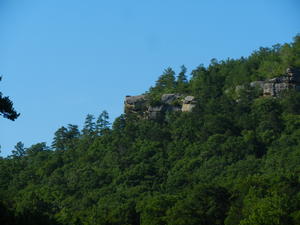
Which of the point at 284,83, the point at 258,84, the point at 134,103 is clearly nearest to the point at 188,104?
the point at 134,103

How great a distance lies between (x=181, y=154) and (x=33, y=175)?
19119 mm

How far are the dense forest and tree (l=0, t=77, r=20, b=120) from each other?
3173 cm

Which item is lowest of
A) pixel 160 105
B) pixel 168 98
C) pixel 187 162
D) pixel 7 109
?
pixel 7 109

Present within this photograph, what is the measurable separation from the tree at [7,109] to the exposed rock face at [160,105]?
275 ft

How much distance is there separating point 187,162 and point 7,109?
66.7m

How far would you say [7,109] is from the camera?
96.3 ft

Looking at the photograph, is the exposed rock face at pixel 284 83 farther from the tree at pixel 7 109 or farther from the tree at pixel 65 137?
the tree at pixel 7 109

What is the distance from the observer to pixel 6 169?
106 m

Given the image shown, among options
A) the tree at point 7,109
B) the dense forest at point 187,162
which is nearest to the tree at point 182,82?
the dense forest at point 187,162

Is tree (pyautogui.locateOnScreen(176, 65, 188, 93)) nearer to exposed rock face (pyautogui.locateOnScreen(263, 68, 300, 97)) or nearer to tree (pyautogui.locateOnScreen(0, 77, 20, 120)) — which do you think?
exposed rock face (pyautogui.locateOnScreen(263, 68, 300, 97))

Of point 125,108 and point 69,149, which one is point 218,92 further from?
point 69,149

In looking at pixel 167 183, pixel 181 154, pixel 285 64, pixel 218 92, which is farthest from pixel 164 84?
pixel 167 183

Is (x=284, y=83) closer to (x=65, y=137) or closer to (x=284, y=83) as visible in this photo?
(x=284, y=83)

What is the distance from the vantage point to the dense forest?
6612 centimetres
